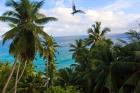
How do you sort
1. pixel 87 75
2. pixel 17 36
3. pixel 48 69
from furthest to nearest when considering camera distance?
pixel 48 69 → pixel 87 75 → pixel 17 36

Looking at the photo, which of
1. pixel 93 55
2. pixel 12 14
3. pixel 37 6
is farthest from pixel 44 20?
pixel 93 55

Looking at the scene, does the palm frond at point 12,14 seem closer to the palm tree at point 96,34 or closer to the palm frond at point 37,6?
the palm frond at point 37,6

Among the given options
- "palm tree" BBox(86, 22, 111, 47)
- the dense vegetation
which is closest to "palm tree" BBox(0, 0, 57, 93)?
the dense vegetation

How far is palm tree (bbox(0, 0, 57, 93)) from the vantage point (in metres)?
42.1

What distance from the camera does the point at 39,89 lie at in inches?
2185

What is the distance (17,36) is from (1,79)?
12.0m

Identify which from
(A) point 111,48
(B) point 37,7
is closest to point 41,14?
(B) point 37,7

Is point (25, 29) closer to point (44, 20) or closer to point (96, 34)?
point (44, 20)

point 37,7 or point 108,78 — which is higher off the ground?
point 37,7

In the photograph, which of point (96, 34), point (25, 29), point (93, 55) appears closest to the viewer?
point (25, 29)

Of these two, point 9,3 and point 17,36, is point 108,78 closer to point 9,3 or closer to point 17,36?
point 17,36

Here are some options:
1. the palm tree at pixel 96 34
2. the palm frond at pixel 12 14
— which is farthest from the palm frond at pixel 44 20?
the palm tree at pixel 96 34

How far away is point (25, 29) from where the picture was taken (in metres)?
42.2

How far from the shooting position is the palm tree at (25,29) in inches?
1657
